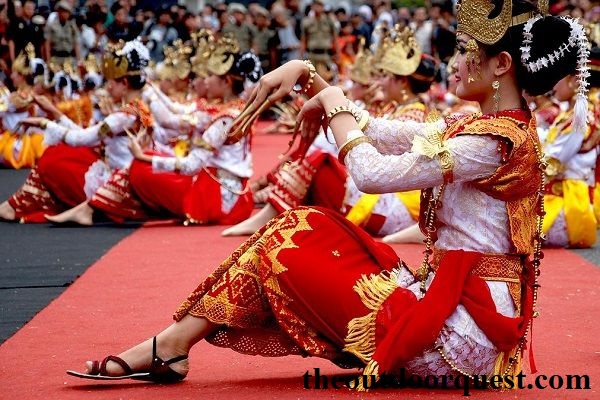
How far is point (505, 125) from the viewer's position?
9.73 feet

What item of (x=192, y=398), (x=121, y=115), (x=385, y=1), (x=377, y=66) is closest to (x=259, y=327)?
(x=192, y=398)

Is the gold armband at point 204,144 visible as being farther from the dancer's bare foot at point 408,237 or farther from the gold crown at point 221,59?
the dancer's bare foot at point 408,237

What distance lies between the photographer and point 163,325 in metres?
4.12

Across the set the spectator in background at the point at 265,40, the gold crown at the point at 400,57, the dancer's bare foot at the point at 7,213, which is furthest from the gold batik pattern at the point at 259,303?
the spectator in background at the point at 265,40

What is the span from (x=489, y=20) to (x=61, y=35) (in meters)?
13.7

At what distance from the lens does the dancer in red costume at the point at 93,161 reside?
23.4 feet

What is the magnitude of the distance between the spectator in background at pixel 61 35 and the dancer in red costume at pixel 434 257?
526 inches

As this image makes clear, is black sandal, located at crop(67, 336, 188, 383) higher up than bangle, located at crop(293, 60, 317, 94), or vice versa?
bangle, located at crop(293, 60, 317, 94)

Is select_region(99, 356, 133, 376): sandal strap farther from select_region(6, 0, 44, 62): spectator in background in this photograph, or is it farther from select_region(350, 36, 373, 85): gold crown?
select_region(6, 0, 44, 62): spectator in background

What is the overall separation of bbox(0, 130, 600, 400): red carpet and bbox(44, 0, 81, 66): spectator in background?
10.4 meters

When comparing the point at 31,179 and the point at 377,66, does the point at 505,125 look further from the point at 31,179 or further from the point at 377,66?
the point at 31,179

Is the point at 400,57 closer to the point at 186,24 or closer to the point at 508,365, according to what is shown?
the point at 508,365

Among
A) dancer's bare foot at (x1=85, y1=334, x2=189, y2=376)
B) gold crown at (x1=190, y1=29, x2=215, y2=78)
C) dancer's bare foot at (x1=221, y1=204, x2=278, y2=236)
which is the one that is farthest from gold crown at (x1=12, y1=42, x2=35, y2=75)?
dancer's bare foot at (x1=85, y1=334, x2=189, y2=376)

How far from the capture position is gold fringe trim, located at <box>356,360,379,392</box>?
2.92m
